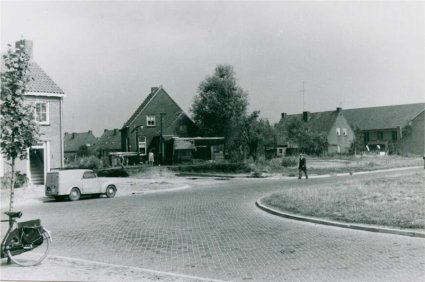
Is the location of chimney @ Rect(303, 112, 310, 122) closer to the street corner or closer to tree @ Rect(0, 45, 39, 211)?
tree @ Rect(0, 45, 39, 211)

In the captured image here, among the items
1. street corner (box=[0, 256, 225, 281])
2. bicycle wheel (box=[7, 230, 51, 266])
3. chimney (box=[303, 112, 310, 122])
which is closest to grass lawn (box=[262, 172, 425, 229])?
street corner (box=[0, 256, 225, 281])

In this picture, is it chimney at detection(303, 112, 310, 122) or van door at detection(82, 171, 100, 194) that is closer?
van door at detection(82, 171, 100, 194)

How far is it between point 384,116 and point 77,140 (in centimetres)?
6579

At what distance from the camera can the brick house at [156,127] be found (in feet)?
177

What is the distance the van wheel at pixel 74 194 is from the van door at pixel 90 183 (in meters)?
0.29

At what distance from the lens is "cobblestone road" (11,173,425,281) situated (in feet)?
25.2

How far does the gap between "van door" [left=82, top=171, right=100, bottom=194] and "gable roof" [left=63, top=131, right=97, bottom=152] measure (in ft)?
257

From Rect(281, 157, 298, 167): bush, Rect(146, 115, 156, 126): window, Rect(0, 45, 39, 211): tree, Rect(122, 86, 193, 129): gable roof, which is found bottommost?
Rect(281, 157, 298, 167): bush

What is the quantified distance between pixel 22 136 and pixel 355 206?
1019 cm

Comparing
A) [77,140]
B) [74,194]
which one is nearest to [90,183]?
[74,194]

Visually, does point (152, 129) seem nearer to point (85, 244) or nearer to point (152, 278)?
point (85, 244)

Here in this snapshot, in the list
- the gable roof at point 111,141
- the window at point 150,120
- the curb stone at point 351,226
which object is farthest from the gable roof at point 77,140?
the curb stone at point 351,226

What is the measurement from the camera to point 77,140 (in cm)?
10275

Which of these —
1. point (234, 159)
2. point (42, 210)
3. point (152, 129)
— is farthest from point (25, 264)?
point (152, 129)
